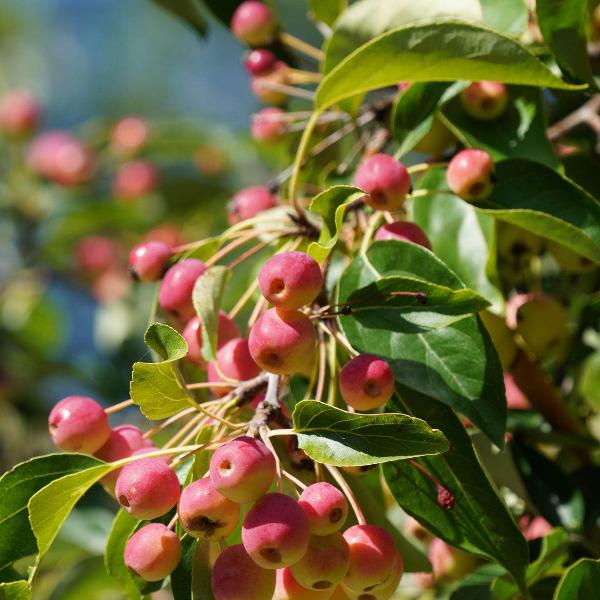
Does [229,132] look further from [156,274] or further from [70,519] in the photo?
[156,274]

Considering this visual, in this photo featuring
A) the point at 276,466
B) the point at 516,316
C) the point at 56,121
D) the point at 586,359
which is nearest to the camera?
the point at 276,466

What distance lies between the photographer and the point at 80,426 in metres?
0.89

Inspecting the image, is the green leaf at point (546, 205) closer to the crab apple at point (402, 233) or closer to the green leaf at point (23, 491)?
the crab apple at point (402, 233)

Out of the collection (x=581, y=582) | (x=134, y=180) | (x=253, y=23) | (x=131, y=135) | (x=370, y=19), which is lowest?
(x=134, y=180)

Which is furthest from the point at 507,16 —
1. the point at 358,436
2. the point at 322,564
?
the point at 322,564

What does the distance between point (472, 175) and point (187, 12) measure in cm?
65

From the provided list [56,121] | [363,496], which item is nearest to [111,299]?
[363,496]

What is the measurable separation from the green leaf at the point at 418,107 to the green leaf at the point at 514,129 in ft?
0.12

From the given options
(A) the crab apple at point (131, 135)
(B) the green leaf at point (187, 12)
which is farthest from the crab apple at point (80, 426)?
(A) the crab apple at point (131, 135)

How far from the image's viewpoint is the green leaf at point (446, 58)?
85 cm

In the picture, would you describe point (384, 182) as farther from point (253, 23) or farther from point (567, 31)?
point (253, 23)

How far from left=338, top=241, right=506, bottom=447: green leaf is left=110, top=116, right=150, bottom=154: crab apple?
2090mm

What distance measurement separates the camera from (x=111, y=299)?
2.81m

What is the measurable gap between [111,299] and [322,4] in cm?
175
